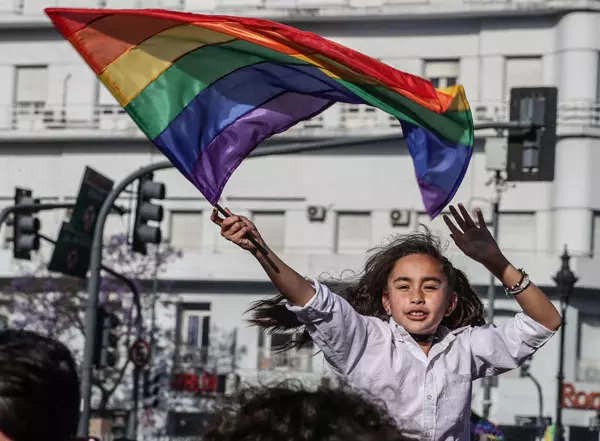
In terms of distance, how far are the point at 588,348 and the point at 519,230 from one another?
413 centimetres

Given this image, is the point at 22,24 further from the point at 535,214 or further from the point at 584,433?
the point at 584,433

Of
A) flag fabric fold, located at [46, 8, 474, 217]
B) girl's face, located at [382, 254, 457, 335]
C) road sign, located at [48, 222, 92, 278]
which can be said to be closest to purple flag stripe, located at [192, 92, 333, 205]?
flag fabric fold, located at [46, 8, 474, 217]

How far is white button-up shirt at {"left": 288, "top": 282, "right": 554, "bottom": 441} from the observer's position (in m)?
5.44

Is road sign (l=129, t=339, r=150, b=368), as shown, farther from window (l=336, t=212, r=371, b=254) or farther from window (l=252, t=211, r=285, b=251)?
window (l=252, t=211, r=285, b=251)

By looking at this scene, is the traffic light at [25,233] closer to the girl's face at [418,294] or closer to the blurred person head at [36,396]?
the girl's face at [418,294]

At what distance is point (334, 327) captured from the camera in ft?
17.8

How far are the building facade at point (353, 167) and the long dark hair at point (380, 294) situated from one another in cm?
3949

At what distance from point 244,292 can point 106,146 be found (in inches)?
254

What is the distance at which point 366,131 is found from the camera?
51.2 m

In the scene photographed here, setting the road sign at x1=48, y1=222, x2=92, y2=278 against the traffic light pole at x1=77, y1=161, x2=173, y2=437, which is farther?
the road sign at x1=48, y1=222, x2=92, y2=278

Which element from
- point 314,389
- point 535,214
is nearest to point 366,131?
point 535,214

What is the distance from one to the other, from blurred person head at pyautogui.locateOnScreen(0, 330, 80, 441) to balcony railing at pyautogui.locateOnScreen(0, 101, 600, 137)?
46473 mm

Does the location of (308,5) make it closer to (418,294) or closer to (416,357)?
(418,294)

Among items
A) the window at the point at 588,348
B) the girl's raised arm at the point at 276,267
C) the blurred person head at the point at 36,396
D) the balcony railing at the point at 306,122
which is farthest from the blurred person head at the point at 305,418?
the window at the point at 588,348
